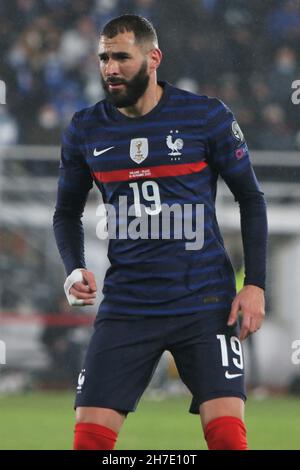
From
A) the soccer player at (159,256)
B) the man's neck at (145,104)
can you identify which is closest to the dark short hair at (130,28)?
the soccer player at (159,256)

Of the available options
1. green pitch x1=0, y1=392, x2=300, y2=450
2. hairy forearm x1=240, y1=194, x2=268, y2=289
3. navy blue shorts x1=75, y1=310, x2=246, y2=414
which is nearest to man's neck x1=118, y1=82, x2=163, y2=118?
hairy forearm x1=240, y1=194, x2=268, y2=289

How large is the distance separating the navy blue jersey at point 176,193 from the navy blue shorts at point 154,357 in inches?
1.7

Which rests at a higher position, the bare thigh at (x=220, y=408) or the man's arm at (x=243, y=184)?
the man's arm at (x=243, y=184)

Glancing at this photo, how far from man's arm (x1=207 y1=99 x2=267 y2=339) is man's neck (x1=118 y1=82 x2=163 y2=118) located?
0.61ft

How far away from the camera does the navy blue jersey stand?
3764 millimetres

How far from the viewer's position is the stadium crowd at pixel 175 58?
11578 mm

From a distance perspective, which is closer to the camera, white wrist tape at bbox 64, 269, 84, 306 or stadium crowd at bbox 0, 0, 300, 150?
white wrist tape at bbox 64, 269, 84, 306

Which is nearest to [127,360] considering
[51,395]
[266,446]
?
[266,446]

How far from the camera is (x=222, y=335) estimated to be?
3738 millimetres

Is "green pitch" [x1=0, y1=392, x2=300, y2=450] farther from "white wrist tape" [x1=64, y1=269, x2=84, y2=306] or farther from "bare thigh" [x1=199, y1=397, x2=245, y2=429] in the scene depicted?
"bare thigh" [x1=199, y1=397, x2=245, y2=429]

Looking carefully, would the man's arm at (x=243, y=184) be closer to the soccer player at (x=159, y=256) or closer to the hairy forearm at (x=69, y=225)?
the soccer player at (x=159, y=256)

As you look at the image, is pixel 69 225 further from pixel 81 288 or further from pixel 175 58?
pixel 175 58
